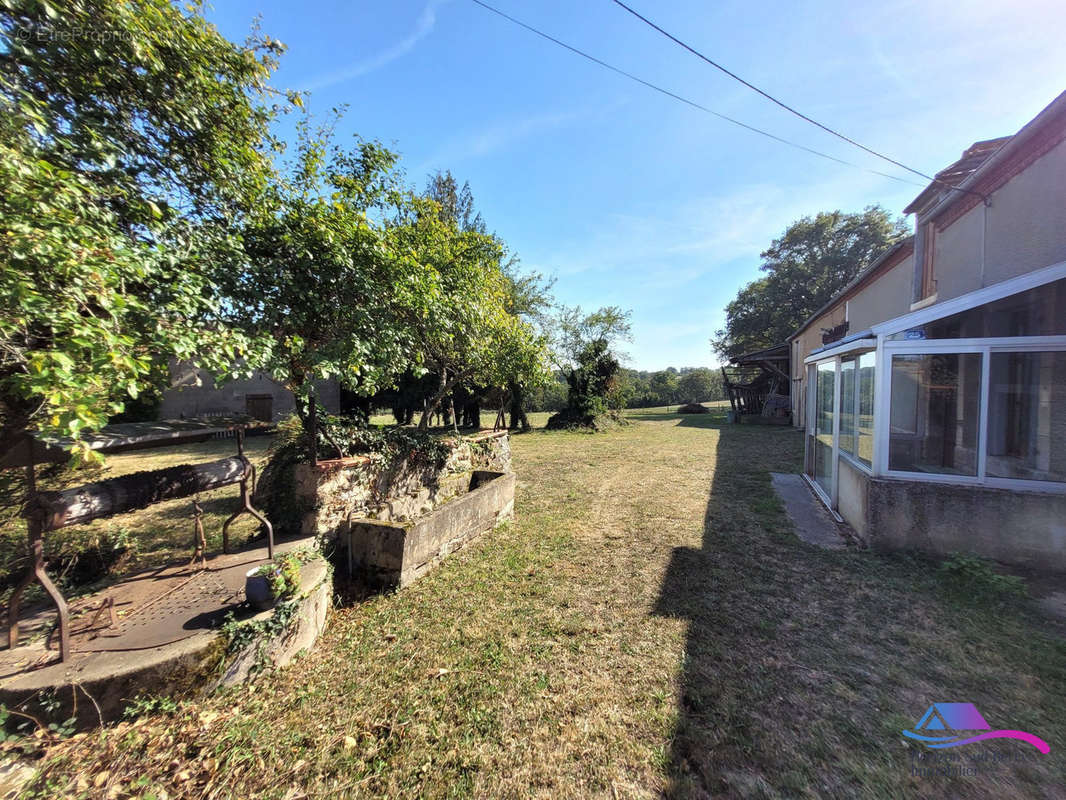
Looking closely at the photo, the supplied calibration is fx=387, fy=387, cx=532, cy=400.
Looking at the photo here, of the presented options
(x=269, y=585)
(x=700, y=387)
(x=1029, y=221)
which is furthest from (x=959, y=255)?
(x=700, y=387)

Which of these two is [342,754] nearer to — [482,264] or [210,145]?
[210,145]

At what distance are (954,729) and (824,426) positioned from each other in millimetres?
5663

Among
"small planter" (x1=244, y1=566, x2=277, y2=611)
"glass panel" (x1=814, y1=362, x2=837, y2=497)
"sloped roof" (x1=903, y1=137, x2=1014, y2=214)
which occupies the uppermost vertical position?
"sloped roof" (x1=903, y1=137, x2=1014, y2=214)

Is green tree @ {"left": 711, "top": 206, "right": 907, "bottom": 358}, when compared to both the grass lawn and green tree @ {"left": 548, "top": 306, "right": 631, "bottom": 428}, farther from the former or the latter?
the grass lawn

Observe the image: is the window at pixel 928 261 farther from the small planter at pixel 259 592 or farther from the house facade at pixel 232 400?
the house facade at pixel 232 400

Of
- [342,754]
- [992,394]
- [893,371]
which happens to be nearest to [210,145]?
[342,754]

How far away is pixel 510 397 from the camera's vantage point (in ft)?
52.0

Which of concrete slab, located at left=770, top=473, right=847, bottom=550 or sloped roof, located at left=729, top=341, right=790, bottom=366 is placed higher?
sloped roof, located at left=729, top=341, right=790, bottom=366

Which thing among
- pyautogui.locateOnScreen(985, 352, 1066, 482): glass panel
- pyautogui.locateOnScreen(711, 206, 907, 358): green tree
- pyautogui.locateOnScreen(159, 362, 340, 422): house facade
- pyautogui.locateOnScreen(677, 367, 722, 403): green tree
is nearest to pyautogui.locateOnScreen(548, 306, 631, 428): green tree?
pyautogui.locateOnScreen(159, 362, 340, 422): house facade

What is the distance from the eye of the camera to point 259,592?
2584 millimetres

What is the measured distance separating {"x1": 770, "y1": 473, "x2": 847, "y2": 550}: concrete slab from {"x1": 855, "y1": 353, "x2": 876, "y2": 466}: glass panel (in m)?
1.02

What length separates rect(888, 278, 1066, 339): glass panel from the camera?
3.85 m

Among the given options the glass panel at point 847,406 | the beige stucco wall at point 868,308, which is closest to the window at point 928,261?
the beige stucco wall at point 868,308

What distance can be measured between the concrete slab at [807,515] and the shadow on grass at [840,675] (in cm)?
49
